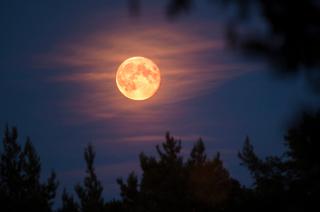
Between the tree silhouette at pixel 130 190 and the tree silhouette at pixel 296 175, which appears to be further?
the tree silhouette at pixel 130 190

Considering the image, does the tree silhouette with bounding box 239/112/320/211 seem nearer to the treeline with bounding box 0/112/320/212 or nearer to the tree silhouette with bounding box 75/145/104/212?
the treeline with bounding box 0/112/320/212

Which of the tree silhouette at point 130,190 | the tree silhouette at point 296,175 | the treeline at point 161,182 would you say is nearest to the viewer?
the tree silhouette at point 296,175

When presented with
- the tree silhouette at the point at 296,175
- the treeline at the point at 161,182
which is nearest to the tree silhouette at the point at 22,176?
the treeline at the point at 161,182

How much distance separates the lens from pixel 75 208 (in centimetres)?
4312

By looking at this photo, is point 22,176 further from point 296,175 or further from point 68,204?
point 296,175

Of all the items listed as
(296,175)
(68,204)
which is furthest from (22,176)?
(296,175)

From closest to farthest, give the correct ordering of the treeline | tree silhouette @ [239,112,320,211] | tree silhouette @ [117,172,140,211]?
tree silhouette @ [239,112,320,211] → the treeline → tree silhouette @ [117,172,140,211]

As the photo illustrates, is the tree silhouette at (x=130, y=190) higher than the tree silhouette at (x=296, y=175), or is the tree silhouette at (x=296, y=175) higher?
the tree silhouette at (x=130, y=190)

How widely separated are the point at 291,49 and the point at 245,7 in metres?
0.52

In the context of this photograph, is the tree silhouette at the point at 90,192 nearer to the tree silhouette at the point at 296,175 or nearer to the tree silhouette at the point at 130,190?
the tree silhouette at the point at 130,190

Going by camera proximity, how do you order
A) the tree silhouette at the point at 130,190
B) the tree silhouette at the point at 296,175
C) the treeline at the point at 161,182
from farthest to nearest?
1. the tree silhouette at the point at 130,190
2. the treeline at the point at 161,182
3. the tree silhouette at the point at 296,175

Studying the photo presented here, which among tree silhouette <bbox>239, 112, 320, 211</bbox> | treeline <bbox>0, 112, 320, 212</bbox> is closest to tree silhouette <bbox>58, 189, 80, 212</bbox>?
treeline <bbox>0, 112, 320, 212</bbox>

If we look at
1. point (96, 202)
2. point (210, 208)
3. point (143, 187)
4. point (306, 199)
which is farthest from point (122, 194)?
point (306, 199)

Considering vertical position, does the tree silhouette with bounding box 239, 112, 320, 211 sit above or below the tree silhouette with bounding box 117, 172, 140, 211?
below
